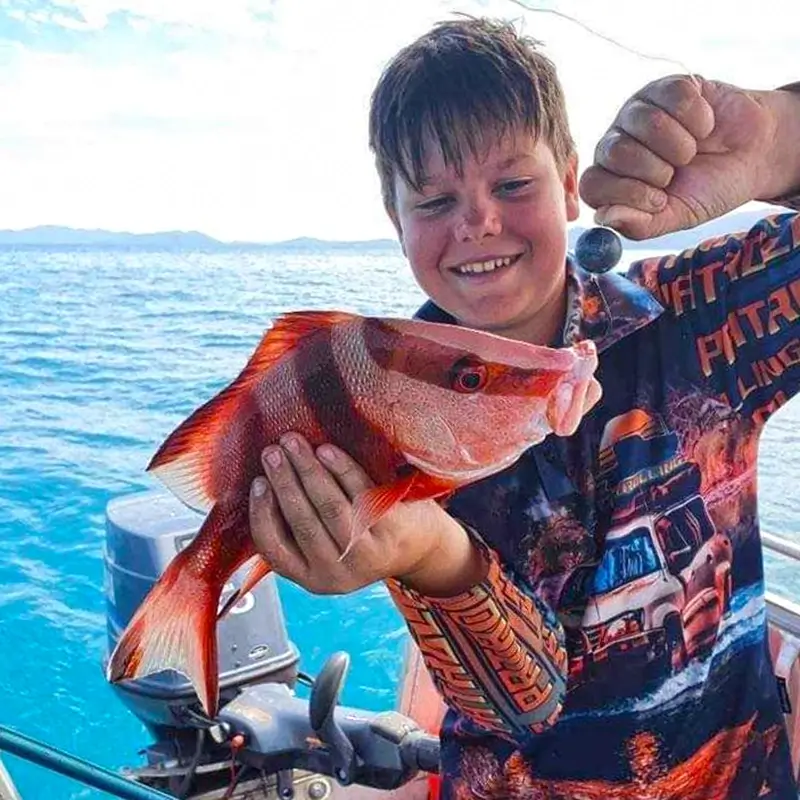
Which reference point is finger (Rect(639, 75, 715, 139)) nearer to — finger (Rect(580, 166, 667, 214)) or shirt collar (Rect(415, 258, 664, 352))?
finger (Rect(580, 166, 667, 214))

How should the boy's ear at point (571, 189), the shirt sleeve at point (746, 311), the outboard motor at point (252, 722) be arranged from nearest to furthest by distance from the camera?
the shirt sleeve at point (746, 311)
the boy's ear at point (571, 189)
the outboard motor at point (252, 722)

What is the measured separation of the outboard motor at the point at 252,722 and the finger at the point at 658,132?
5.61 ft

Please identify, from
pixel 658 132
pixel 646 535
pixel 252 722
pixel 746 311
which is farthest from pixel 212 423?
pixel 252 722

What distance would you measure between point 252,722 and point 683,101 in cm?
206

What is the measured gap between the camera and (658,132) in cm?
99

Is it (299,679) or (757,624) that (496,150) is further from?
(299,679)

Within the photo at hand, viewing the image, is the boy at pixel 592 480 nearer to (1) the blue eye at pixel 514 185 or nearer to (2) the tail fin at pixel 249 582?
(1) the blue eye at pixel 514 185

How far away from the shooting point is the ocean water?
5656mm

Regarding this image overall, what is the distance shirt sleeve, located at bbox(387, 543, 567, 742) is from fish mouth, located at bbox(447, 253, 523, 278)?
0.40 meters

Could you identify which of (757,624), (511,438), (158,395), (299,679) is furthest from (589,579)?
(158,395)

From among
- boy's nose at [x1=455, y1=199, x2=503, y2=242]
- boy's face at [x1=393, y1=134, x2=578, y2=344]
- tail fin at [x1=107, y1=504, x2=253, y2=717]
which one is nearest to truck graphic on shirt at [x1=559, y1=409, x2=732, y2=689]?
boy's face at [x1=393, y1=134, x2=578, y2=344]

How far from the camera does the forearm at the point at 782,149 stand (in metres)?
1.18

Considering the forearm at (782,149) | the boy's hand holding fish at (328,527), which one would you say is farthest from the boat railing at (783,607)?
the boy's hand holding fish at (328,527)

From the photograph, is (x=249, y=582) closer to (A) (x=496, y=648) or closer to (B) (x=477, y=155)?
(A) (x=496, y=648)
